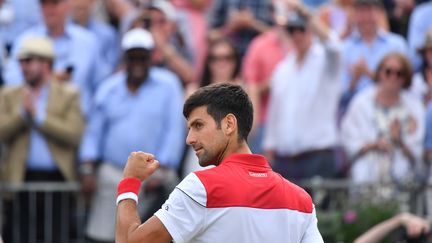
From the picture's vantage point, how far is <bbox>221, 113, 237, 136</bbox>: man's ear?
5527mm

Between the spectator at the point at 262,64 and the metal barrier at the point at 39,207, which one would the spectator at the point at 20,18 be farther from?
the spectator at the point at 262,64

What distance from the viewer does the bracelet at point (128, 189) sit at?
5.46m

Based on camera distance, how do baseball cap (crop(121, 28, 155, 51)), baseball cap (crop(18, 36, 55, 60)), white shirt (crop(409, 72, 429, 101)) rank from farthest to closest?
1. white shirt (crop(409, 72, 429, 101))
2. baseball cap (crop(121, 28, 155, 51))
3. baseball cap (crop(18, 36, 55, 60))

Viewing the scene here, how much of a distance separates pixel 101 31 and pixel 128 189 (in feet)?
25.0

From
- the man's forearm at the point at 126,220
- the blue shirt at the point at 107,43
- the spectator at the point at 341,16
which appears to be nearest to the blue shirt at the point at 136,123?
the blue shirt at the point at 107,43

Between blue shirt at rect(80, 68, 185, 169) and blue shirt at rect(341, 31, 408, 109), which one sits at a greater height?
blue shirt at rect(341, 31, 408, 109)

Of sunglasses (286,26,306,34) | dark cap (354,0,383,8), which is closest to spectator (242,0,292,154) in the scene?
sunglasses (286,26,306,34)

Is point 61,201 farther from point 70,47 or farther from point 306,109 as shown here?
point 306,109

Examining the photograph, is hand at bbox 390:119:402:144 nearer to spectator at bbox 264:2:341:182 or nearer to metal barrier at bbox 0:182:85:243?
spectator at bbox 264:2:341:182

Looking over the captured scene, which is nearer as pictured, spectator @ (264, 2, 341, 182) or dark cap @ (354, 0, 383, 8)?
spectator @ (264, 2, 341, 182)

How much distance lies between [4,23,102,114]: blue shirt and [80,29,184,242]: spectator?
46cm

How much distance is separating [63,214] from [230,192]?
19.5 feet

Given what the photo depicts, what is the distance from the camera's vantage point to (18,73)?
1173 cm

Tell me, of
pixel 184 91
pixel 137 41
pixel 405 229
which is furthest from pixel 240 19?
pixel 405 229
